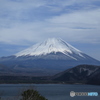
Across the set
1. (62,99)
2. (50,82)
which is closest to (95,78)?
(50,82)

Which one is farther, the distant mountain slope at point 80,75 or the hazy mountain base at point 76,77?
the distant mountain slope at point 80,75

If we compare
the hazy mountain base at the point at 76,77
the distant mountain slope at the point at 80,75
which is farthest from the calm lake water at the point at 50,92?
the distant mountain slope at the point at 80,75

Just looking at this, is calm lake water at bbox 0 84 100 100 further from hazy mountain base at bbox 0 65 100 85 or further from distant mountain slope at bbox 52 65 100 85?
distant mountain slope at bbox 52 65 100 85

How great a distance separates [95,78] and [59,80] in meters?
18.1

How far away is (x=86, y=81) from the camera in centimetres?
13375

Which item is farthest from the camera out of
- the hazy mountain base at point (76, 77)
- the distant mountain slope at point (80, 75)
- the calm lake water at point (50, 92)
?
the distant mountain slope at point (80, 75)

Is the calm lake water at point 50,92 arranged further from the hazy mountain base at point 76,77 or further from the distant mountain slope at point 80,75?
the distant mountain slope at point 80,75

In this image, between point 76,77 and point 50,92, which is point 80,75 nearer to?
point 76,77

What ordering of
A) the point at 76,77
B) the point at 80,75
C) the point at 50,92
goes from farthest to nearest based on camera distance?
the point at 80,75, the point at 76,77, the point at 50,92

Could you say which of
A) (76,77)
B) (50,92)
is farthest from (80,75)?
(50,92)

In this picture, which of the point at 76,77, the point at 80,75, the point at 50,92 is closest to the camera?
the point at 50,92

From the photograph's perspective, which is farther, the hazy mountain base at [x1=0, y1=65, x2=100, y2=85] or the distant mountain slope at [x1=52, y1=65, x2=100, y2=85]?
the distant mountain slope at [x1=52, y1=65, x2=100, y2=85]

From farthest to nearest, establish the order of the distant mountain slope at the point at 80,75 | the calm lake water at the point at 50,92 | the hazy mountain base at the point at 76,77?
1. the distant mountain slope at the point at 80,75
2. the hazy mountain base at the point at 76,77
3. the calm lake water at the point at 50,92

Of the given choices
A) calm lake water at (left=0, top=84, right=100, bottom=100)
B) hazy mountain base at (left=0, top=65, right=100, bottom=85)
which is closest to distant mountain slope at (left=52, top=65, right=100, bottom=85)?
hazy mountain base at (left=0, top=65, right=100, bottom=85)
